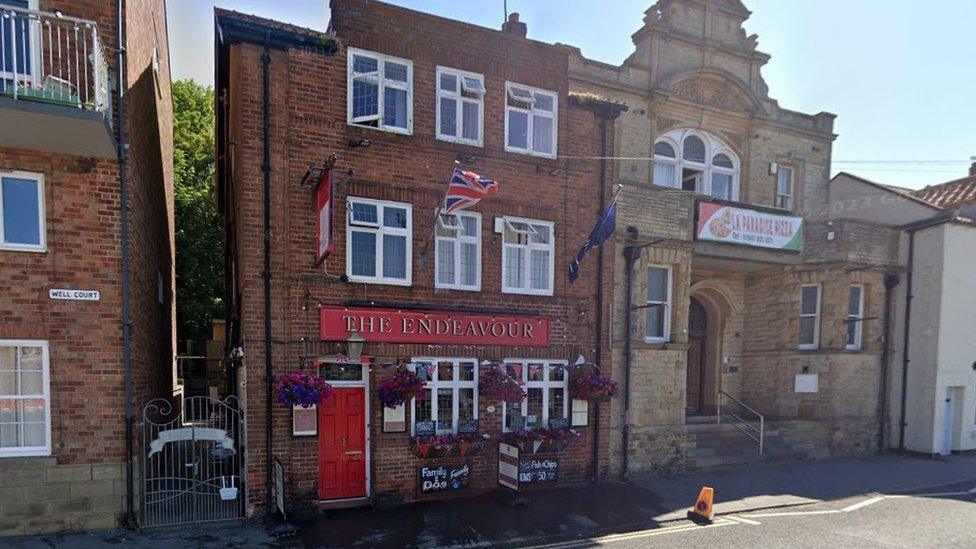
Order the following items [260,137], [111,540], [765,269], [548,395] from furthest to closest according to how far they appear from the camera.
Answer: [765,269], [548,395], [260,137], [111,540]

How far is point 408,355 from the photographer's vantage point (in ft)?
31.7

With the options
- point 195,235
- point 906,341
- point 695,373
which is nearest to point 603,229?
point 695,373

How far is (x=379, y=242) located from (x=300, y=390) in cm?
293

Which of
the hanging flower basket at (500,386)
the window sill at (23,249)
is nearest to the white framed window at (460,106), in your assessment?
the hanging flower basket at (500,386)

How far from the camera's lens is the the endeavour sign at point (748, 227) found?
509 inches

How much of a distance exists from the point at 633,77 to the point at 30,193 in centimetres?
1284

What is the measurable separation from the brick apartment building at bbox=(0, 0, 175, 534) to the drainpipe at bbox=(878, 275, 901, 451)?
724 inches

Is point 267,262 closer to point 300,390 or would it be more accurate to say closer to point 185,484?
point 300,390

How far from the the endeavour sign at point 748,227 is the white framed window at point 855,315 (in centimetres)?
278

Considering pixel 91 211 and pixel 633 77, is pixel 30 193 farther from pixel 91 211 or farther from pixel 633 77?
pixel 633 77

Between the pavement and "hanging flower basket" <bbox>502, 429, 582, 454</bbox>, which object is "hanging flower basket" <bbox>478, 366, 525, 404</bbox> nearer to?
A: "hanging flower basket" <bbox>502, 429, 582, 454</bbox>

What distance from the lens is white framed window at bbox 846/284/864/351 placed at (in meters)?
15.3

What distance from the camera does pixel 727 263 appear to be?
14391mm

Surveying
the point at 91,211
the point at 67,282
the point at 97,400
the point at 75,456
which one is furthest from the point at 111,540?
the point at 91,211
